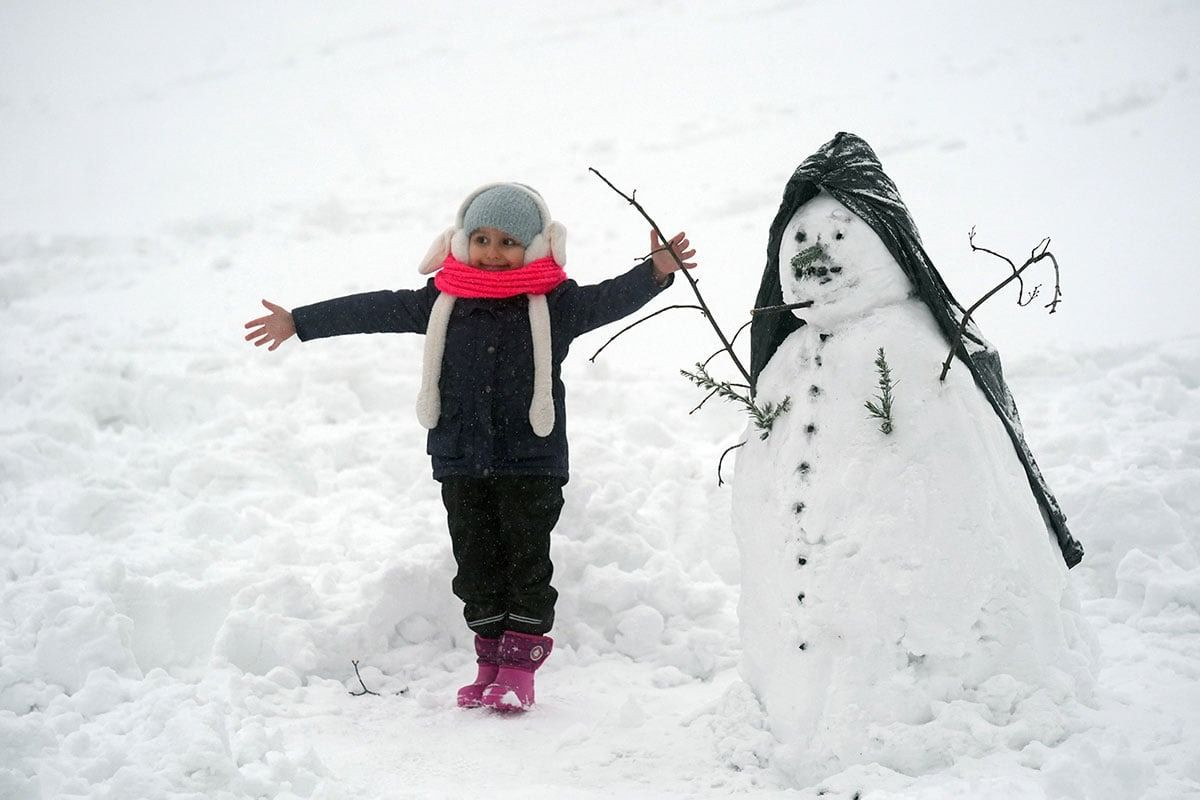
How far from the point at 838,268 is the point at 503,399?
46.2 inches

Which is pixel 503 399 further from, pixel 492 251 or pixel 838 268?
pixel 838 268

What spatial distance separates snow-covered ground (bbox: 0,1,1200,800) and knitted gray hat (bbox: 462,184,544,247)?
119 centimetres

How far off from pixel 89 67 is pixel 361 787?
16141 mm

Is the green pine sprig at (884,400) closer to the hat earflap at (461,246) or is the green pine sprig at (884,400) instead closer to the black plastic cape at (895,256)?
the black plastic cape at (895,256)

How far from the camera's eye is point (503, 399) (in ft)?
11.6

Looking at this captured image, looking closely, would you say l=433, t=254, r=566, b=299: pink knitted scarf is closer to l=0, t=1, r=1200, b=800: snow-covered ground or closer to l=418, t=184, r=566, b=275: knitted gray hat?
l=418, t=184, r=566, b=275: knitted gray hat

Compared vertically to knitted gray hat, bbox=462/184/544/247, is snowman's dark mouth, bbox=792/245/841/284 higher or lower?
lower

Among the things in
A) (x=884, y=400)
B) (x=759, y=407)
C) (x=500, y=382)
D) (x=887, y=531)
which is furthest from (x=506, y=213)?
(x=887, y=531)

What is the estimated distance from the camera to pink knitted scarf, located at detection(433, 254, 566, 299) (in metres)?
3.50

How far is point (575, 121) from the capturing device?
42.9ft

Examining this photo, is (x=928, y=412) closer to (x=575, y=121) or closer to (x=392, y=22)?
(x=575, y=121)

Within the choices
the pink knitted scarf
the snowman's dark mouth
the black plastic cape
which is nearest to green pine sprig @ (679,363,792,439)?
the black plastic cape

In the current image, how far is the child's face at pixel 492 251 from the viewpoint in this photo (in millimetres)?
3557

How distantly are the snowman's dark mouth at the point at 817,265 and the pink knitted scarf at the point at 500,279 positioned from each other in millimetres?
849
